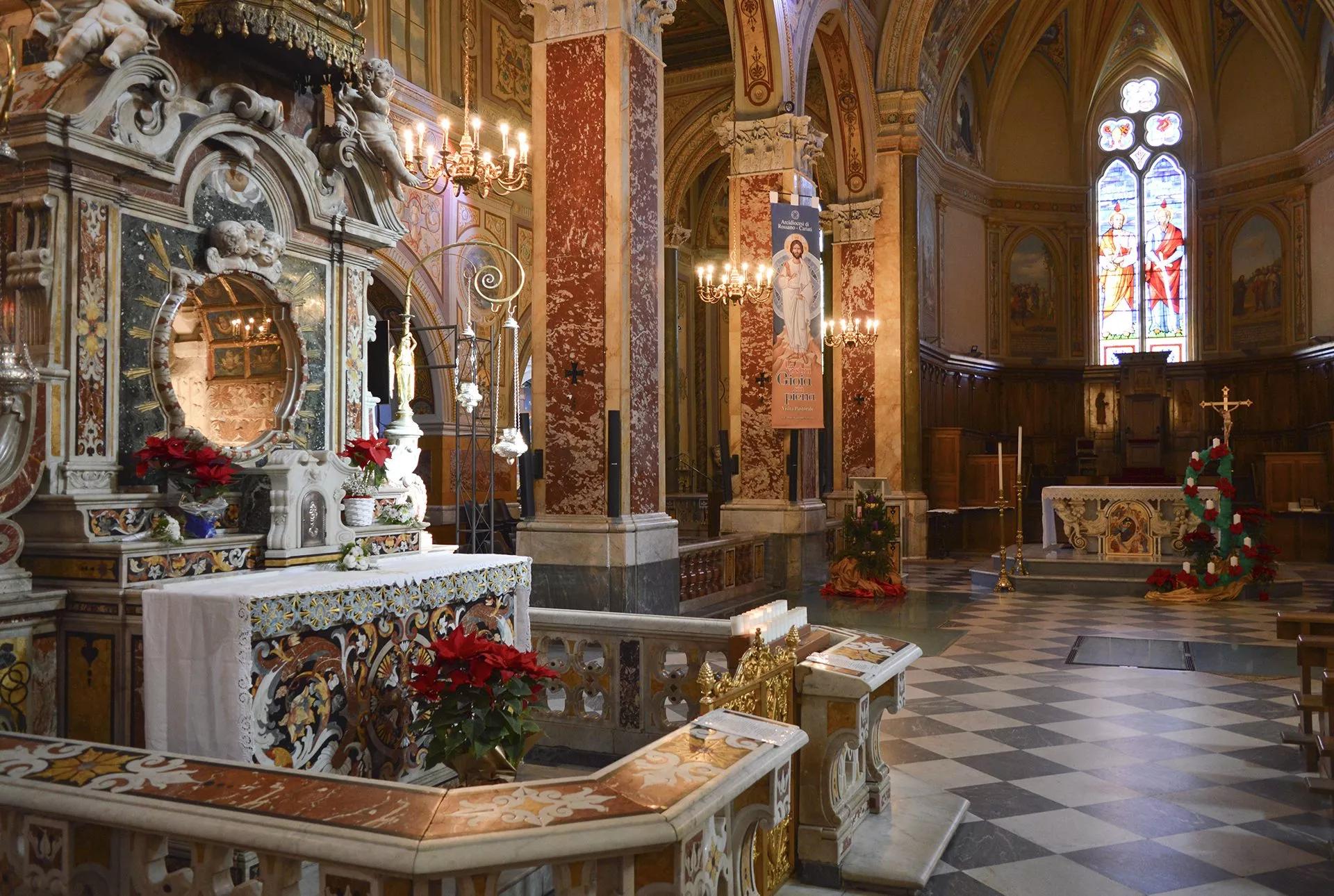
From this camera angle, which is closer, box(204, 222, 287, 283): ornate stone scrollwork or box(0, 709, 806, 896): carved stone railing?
box(0, 709, 806, 896): carved stone railing

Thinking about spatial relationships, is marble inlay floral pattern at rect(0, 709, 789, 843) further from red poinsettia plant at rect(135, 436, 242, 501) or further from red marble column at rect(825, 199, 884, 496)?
red marble column at rect(825, 199, 884, 496)

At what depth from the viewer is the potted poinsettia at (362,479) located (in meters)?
4.71

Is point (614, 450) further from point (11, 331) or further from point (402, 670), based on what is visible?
point (11, 331)

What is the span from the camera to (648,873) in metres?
2.26

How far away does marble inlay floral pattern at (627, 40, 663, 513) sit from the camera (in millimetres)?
8328

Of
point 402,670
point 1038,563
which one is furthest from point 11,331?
point 1038,563

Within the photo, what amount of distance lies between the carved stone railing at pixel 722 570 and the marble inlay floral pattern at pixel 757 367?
788mm

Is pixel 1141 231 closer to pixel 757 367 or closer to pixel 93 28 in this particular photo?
pixel 757 367

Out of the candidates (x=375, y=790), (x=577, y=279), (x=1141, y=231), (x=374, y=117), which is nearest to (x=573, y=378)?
(x=577, y=279)

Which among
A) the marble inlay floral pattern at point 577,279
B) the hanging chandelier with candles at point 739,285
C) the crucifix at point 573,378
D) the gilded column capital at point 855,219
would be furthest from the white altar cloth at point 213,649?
the gilded column capital at point 855,219

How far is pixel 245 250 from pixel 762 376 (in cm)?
905

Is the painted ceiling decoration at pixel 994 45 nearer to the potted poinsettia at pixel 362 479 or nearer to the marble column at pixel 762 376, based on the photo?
the marble column at pixel 762 376

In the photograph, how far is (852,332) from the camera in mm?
16641

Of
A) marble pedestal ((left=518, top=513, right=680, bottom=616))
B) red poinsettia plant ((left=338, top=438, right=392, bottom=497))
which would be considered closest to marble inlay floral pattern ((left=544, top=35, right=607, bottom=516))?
marble pedestal ((left=518, top=513, right=680, bottom=616))
